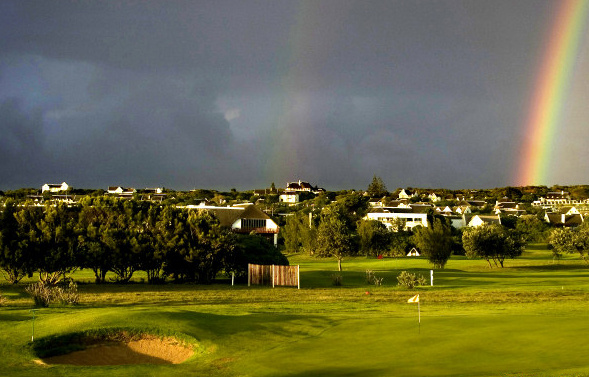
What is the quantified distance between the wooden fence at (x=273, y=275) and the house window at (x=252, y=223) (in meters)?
57.8

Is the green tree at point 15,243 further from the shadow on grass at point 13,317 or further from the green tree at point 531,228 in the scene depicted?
the green tree at point 531,228

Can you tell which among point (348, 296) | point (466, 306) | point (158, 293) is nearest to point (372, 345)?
point (466, 306)

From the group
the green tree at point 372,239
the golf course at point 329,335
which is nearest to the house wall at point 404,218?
the green tree at point 372,239

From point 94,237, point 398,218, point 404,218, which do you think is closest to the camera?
point 94,237

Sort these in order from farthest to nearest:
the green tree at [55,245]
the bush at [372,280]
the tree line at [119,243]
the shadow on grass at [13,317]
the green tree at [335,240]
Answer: the green tree at [335,240] < the bush at [372,280] < the tree line at [119,243] < the green tree at [55,245] < the shadow on grass at [13,317]

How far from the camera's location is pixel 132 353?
2386 cm

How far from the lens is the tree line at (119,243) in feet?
179

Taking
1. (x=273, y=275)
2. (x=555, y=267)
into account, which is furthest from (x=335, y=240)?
(x=555, y=267)

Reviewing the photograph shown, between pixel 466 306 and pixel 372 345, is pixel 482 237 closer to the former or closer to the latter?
pixel 466 306

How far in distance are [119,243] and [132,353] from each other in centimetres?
3531

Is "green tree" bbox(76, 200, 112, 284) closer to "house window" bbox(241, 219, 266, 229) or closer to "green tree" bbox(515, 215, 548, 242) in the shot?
"house window" bbox(241, 219, 266, 229)

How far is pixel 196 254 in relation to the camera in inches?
2324

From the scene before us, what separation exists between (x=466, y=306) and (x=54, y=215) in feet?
124

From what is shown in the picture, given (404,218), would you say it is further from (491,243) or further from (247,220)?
(491,243)
